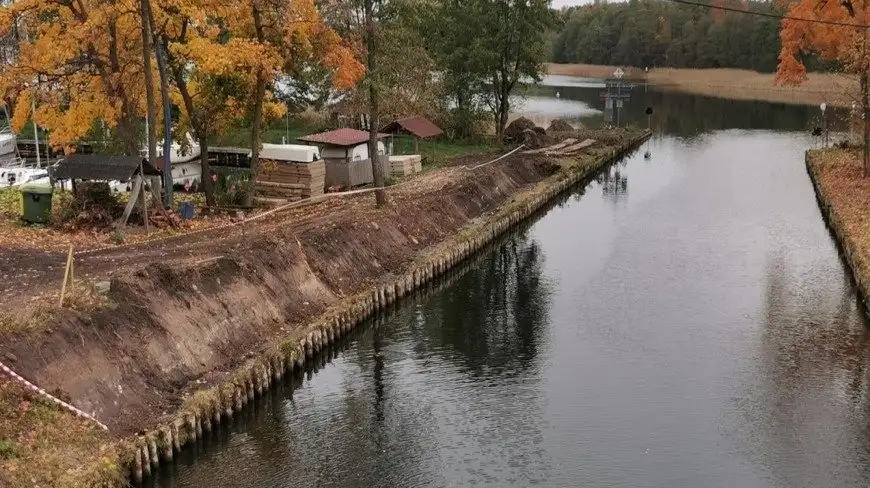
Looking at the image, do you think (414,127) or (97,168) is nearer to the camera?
(97,168)

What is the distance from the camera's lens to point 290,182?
144ft

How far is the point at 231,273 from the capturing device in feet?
87.1

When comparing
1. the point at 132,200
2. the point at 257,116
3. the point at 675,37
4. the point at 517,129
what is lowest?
the point at 132,200

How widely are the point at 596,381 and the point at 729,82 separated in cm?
13896

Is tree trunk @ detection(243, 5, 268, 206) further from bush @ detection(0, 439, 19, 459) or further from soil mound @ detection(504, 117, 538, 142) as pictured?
soil mound @ detection(504, 117, 538, 142)

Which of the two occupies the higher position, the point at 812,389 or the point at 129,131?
the point at 129,131

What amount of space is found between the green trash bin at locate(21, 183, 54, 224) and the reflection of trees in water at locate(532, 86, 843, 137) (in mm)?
71211

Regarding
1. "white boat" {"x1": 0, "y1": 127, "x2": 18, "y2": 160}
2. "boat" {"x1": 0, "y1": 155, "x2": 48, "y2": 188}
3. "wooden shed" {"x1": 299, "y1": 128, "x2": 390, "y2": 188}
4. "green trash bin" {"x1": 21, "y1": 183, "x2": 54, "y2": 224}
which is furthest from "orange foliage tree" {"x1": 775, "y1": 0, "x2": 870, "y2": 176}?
"white boat" {"x1": 0, "y1": 127, "x2": 18, "y2": 160}

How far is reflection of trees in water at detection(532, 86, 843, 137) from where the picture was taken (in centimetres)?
9581

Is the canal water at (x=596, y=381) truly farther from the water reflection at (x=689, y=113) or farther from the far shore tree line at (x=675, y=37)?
the far shore tree line at (x=675, y=37)

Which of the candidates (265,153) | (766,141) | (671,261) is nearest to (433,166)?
(265,153)

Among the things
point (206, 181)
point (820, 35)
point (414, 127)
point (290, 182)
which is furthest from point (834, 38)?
point (206, 181)

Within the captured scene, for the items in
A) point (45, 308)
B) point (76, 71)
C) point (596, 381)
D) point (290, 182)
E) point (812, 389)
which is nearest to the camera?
point (45, 308)

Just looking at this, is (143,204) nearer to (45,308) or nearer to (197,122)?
(197,122)
